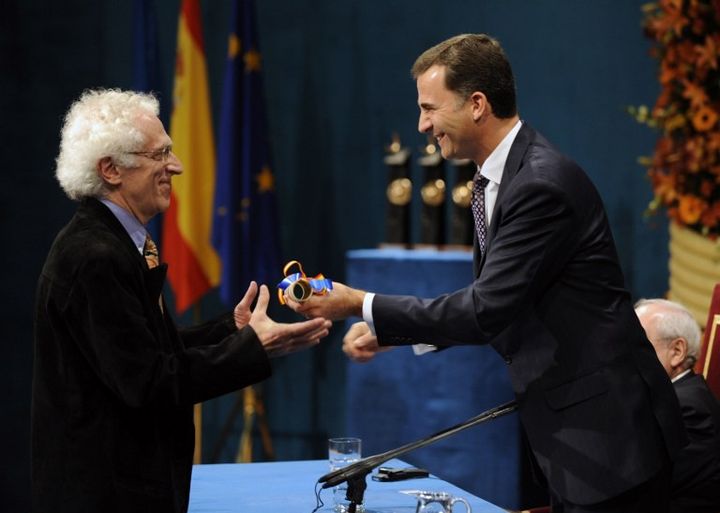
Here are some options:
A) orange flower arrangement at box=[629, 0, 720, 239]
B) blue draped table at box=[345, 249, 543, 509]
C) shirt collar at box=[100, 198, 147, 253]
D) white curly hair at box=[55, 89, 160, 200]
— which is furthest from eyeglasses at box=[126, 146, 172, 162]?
blue draped table at box=[345, 249, 543, 509]

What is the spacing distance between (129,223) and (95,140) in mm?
193

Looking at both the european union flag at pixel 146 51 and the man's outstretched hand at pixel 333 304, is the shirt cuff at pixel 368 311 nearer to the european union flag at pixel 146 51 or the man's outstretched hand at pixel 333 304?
the man's outstretched hand at pixel 333 304

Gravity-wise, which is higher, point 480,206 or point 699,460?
point 480,206

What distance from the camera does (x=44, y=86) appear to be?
5.65 metres

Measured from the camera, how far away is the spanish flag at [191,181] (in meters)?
5.36

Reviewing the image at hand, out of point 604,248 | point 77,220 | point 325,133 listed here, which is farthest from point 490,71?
point 325,133

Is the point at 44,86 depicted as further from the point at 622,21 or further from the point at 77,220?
the point at 77,220

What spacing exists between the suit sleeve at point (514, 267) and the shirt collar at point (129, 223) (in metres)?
0.63

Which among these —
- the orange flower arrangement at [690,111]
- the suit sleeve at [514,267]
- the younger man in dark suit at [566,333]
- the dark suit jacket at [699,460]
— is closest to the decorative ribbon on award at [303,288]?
the younger man in dark suit at [566,333]

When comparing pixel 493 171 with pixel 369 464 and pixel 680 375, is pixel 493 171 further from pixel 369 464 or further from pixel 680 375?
pixel 680 375

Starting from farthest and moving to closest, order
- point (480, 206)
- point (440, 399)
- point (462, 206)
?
point (462, 206) → point (440, 399) → point (480, 206)

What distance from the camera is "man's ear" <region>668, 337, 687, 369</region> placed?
3.36 meters

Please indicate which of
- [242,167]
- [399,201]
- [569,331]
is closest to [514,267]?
[569,331]

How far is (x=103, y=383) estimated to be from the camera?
91.7 inches
